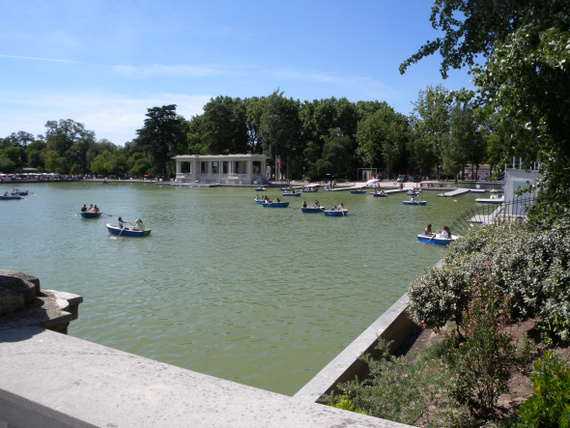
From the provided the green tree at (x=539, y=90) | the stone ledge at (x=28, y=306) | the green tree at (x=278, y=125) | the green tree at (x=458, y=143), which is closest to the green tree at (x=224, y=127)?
the green tree at (x=278, y=125)

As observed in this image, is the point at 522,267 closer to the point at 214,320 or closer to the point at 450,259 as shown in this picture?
the point at 450,259

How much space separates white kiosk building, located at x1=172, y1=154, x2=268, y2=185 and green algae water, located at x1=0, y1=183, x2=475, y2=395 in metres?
45.5

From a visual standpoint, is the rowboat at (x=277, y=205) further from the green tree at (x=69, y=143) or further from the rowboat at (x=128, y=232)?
the green tree at (x=69, y=143)

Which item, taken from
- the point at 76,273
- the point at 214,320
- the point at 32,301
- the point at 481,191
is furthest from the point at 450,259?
the point at 481,191

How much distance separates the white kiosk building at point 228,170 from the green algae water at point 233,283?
45.5m

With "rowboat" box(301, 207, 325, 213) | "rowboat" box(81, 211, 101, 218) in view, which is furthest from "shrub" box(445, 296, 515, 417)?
"rowboat" box(81, 211, 101, 218)

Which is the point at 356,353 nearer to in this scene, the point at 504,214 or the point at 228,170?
the point at 504,214

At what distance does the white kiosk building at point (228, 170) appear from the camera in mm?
74188

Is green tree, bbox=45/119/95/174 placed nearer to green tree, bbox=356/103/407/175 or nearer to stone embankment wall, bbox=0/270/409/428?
green tree, bbox=356/103/407/175

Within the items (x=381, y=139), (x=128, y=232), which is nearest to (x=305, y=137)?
(x=381, y=139)

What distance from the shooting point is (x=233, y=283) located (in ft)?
45.6

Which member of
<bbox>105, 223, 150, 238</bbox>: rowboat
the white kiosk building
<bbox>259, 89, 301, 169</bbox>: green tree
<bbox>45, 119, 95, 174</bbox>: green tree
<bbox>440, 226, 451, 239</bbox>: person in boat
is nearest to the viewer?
<bbox>440, 226, 451, 239</bbox>: person in boat

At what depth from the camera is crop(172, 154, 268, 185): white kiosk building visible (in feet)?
243

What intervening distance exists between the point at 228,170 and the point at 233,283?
214 feet
